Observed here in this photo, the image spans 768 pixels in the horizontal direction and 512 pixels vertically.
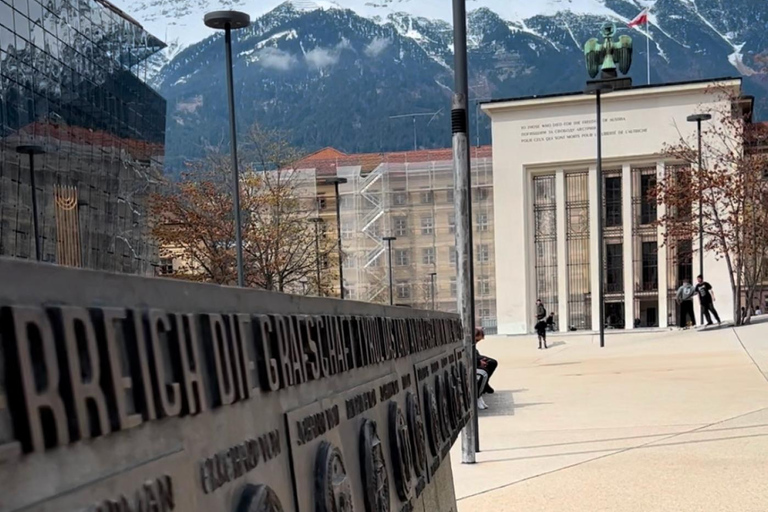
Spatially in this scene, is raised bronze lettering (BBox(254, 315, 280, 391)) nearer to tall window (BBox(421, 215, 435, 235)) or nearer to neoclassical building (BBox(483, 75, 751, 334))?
neoclassical building (BBox(483, 75, 751, 334))

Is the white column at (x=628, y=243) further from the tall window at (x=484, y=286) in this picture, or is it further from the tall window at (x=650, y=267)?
the tall window at (x=484, y=286)

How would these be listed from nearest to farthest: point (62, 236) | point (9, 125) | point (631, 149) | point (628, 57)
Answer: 1. point (9, 125)
2. point (62, 236)
3. point (628, 57)
4. point (631, 149)

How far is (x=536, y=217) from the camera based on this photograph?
136 feet

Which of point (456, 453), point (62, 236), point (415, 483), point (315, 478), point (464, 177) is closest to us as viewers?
point (315, 478)

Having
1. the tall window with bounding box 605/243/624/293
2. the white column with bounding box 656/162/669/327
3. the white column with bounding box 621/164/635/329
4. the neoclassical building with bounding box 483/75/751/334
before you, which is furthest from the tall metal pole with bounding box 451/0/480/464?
the tall window with bounding box 605/243/624/293

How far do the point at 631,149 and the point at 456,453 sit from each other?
109ft

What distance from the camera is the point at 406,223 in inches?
1921

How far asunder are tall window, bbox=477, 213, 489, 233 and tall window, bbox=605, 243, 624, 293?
7.63 m

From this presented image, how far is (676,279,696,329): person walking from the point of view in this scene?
82.9ft

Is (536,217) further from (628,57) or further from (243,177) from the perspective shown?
(243,177)

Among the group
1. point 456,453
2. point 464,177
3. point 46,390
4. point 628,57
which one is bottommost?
point 456,453

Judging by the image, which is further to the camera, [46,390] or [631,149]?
[631,149]

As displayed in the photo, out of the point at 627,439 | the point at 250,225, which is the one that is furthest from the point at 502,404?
the point at 250,225

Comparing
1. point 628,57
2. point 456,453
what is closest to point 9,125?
point 628,57
